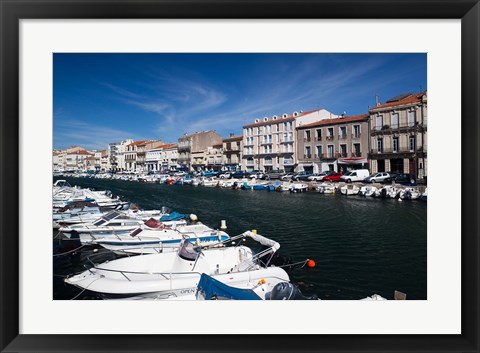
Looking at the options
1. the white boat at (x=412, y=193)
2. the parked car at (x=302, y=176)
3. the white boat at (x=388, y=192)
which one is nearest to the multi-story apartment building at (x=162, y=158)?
the parked car at (x=302, y=176)

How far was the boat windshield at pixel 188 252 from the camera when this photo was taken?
11.5ft

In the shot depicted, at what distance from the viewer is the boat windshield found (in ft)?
11.5

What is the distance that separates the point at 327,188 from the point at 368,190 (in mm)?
1833

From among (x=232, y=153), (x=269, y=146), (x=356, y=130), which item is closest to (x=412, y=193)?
(x=356, y=130)

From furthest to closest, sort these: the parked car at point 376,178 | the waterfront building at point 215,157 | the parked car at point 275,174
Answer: the waterfront building at point 215,157
the parked car at point 275,174
the parked car at point 376,178

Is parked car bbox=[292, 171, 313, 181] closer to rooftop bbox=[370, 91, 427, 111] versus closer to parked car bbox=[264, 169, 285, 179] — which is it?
parked car bbox=[264, 169, 285, 179]

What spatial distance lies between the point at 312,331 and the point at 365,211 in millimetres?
6964

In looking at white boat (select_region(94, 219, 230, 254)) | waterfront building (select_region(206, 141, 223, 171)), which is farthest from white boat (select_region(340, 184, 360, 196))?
waterfront building (select_region(206, 141, 223, 171))

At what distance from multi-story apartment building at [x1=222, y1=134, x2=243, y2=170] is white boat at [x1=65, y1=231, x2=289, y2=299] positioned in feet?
35.2
